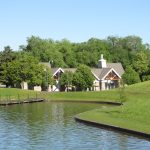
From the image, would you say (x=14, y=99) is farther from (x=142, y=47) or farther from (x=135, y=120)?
(x=142, y=47)

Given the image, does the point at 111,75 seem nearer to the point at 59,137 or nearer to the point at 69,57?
the point at 69,57

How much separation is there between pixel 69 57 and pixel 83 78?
48.7m

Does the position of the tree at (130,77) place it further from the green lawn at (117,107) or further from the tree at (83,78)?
the green lawn at (117,107)

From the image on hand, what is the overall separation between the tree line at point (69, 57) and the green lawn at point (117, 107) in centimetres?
1167

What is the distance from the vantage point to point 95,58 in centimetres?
16688

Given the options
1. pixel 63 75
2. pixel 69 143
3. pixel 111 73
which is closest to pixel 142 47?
pixel 111 73

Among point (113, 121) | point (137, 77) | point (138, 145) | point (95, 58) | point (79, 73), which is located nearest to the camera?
point (138, 145)

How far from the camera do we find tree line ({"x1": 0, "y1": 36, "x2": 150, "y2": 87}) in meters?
121

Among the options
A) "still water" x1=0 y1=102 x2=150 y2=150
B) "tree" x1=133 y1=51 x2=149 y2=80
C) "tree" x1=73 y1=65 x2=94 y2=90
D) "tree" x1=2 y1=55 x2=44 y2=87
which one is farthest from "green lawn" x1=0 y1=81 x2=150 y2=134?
"tree" x1=133 y1=51 x2=149 y2=80

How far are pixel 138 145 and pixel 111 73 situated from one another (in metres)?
98.9

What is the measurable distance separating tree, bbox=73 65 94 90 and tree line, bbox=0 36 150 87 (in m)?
6.99

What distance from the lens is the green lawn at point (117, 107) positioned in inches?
1950

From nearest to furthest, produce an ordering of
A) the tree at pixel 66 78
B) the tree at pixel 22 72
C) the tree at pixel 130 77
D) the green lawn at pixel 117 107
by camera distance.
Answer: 1. the green lawn at pixel 117 107
2. the tree at pixel 22 72
3. the tree at pixel 66 78
4. the tree at pixel 130 77

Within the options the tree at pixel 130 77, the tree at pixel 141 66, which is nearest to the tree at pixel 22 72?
the tree at pixel 130 77
